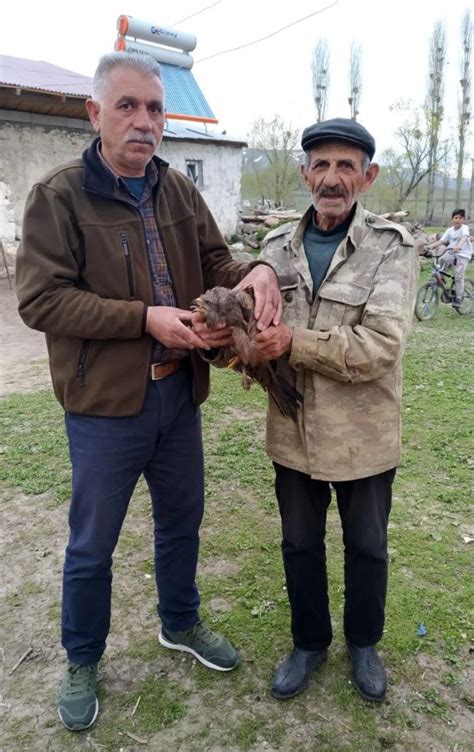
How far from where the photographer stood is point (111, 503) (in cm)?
234

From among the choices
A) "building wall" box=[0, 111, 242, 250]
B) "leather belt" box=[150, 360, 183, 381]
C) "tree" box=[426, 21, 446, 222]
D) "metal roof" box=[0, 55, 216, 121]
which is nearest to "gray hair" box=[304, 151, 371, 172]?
"leather belt" box=[150, 360, 183, 381]

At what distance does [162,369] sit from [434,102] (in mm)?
40554

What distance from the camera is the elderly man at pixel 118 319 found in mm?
2105

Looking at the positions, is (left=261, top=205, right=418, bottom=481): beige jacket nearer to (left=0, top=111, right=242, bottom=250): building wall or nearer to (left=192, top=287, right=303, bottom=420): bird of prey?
(left=192, top=287, right=303, bottom=420): bird of prey

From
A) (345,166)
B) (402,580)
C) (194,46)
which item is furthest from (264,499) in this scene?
(194,46)

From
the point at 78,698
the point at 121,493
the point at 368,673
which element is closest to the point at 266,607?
the point at 368,673

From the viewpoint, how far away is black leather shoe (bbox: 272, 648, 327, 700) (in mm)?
2521

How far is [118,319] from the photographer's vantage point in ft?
6.93

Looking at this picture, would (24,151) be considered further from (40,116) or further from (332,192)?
(332,192)

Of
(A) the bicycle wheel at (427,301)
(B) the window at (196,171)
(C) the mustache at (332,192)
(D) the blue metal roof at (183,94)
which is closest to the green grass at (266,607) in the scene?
(C) the mustache at (332,192)

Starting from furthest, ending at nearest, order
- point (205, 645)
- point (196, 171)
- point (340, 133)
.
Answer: point (196, 171) < point (205, 645) < point (340, 133)

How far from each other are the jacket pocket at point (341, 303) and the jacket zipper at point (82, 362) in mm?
902

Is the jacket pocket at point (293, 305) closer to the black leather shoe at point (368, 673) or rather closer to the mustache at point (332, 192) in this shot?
the mustache at point (332, 192)

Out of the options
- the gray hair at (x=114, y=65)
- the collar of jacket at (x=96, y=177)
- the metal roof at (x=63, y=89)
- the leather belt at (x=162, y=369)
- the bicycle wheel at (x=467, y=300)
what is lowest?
the bicycle wheel at (x=467, y=300)
